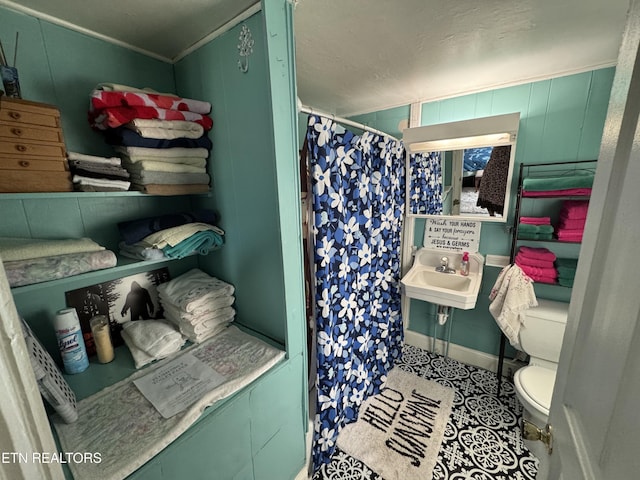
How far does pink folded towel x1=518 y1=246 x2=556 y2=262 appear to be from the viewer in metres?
1.63

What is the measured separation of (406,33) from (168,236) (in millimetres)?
1375

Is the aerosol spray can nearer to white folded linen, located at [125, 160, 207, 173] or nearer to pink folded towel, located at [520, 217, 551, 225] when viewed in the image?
white folded linen, located at [125, 160, 207, 173]

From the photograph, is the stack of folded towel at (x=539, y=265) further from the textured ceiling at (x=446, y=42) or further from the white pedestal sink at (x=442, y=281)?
the textured ceiling at (x=446, y=42)

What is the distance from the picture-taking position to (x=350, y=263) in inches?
61.1

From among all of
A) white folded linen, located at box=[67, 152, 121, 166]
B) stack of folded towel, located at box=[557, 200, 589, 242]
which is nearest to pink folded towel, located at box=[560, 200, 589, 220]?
stack of folded towel, located at box=[557, 200, 589, 242]

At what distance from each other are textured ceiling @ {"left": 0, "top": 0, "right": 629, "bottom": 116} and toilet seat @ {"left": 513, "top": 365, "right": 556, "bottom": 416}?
171 cm

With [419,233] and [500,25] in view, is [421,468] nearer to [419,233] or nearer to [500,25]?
[419,233]

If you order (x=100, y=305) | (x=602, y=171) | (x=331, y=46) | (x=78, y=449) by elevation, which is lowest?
(x=78, y=449)

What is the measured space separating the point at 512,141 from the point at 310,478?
2436mm

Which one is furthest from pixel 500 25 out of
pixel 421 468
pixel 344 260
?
pixel 421 468

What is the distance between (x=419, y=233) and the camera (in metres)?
2.24

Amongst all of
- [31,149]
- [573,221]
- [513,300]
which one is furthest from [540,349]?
[31,149]

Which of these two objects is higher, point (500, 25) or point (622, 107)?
point (500, 25)

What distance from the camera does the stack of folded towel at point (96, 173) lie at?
0.88 m
